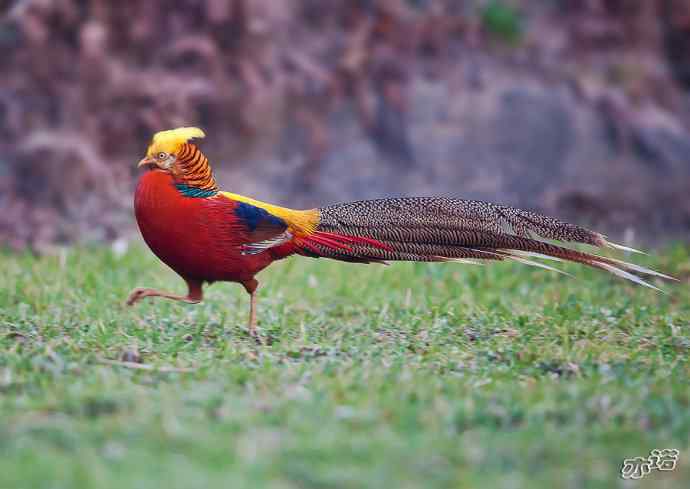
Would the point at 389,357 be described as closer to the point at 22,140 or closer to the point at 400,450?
the point at 400,450

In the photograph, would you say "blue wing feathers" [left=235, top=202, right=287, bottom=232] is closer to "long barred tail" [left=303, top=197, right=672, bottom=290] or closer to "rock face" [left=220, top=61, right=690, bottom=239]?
"long barred tail" [left=303, top=197, right=672, bottom=290]

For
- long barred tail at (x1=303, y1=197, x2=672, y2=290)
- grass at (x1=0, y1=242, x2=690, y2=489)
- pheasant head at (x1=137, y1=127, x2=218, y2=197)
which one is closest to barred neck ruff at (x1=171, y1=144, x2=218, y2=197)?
pheasant head at (x1=137, y1=127, x2=218, y2=197)

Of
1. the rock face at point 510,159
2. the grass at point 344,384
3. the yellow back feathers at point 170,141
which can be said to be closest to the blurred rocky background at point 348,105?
the rock face at point 510,159

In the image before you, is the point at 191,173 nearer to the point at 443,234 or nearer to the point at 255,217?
the point at 255,217

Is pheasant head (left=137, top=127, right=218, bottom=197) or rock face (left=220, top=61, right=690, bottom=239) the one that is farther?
rock face (left=220, top=61, right=690, bottom=239)

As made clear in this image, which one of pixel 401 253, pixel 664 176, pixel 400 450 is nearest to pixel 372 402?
pixel 400 450

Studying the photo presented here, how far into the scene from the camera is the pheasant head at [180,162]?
4.71m

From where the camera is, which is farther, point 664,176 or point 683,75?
point 683,75

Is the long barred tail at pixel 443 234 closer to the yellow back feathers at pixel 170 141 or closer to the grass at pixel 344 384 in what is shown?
the grass at pixel 344 384

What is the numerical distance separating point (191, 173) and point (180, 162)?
74 mm

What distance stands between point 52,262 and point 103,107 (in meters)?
3.11

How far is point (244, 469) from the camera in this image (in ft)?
9.41

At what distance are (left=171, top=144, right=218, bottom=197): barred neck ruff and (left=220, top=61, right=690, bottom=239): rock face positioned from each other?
16.3 ft

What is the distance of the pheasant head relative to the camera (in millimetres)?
4711
